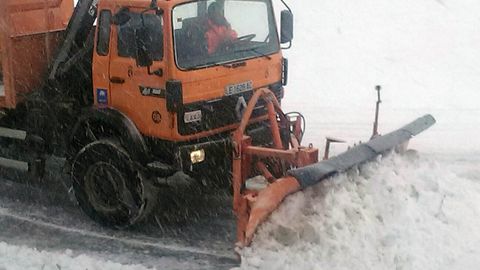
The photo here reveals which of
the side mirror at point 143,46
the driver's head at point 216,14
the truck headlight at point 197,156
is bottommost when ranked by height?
the truck headlight at point 197,156

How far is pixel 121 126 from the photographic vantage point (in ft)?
21.9

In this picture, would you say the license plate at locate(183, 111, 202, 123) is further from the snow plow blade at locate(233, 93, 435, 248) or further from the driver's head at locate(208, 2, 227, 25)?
the driver's head at locate(208, 2, 227, 25)

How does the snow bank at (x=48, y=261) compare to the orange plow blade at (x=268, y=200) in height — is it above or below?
below

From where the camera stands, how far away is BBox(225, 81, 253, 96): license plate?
22.3 feet

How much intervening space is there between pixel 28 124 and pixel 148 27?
221cm

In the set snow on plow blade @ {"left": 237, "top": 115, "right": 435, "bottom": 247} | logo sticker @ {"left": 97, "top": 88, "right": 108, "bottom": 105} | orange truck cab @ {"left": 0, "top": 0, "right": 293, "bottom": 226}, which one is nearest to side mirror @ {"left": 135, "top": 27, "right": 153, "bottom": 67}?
orange truck cab @ {"left": 0, "top": 0, "right": 293, "bottom": 226}

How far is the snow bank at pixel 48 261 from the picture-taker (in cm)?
606

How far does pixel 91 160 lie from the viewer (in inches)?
274

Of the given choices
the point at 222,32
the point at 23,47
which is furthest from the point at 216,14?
the point at 23,47

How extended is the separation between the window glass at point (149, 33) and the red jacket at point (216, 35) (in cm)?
52

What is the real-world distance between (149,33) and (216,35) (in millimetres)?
724

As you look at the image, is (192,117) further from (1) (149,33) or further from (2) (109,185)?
(2) (109,185)

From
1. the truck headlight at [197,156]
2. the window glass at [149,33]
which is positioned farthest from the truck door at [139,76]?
the truck headlight at [197,156]

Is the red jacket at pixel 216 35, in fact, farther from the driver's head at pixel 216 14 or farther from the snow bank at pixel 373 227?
the snow bank at pixel 373 227
